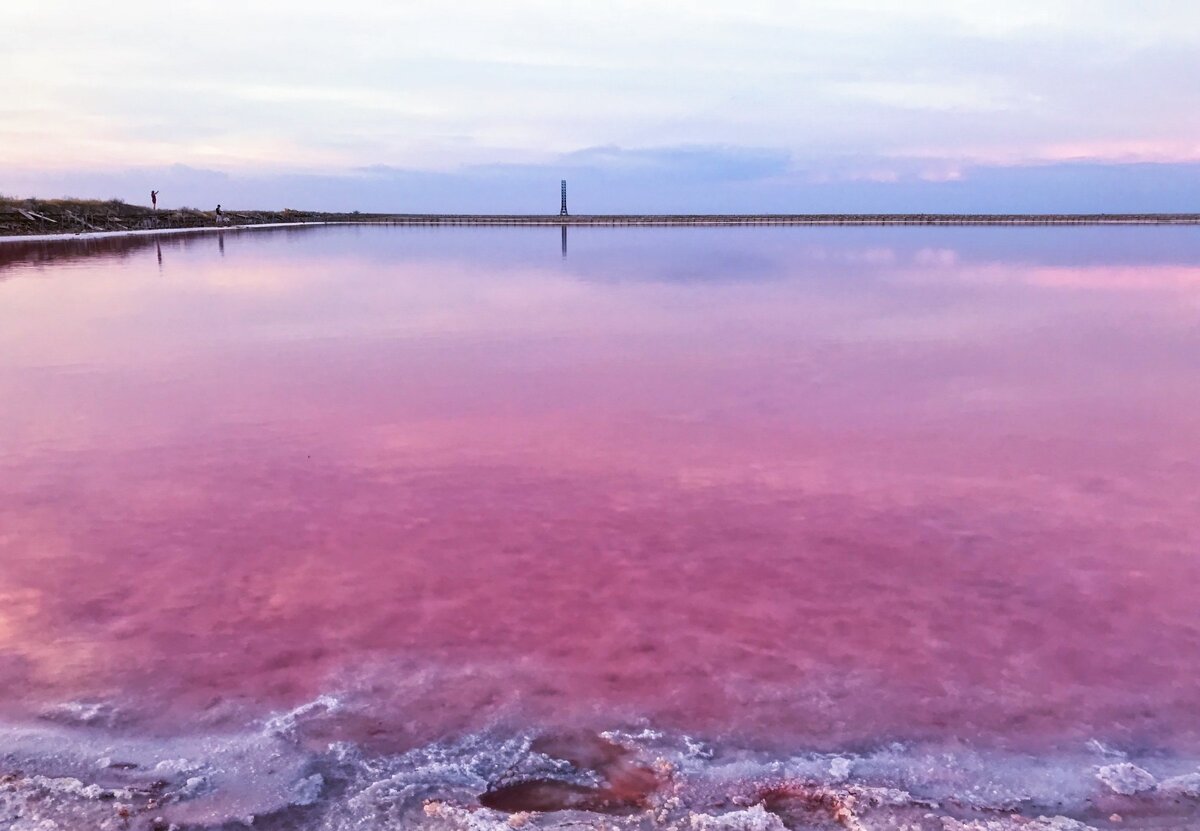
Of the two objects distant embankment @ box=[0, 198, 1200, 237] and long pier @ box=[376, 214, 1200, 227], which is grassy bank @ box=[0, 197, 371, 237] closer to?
distant embankment @ box=[0, 198, 1200, 237]

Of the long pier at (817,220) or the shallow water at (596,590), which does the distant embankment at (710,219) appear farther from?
the shallow water at (596,590)

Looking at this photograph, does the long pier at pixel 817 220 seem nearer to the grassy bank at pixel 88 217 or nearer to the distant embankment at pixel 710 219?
the distant embankment at pixel 710 219

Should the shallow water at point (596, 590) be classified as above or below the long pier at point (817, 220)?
below

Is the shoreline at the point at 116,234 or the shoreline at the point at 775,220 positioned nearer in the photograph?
the shoreline at the point at 116,234

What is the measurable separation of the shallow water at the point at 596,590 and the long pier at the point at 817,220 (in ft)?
195

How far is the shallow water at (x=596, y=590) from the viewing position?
3305 millimetres

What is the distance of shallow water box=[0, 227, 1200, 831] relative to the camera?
330cm

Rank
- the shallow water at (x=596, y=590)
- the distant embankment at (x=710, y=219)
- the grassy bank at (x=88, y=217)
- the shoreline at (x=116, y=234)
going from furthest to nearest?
the distant embankment at (x=710, y=219) < the grassy bank at (x=88, y=217) < the shoreline at (x=116, y=234) < the shallow water at (x=596, y=590)

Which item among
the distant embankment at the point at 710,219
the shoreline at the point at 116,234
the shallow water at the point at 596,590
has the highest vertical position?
the distant embankment at the point at 710,219

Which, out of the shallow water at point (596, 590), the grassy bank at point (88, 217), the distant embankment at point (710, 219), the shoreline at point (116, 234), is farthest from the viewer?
the distant embankment at point (710, 219)

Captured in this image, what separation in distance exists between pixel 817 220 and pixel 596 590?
231ft

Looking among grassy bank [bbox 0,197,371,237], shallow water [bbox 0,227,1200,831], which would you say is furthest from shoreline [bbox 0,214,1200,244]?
shallow water [bbox 0,227,1200,831]

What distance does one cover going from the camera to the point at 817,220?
70.7 m

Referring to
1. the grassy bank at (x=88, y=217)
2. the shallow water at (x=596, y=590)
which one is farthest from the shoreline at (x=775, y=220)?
the shallow water at (x=596, y=590)
